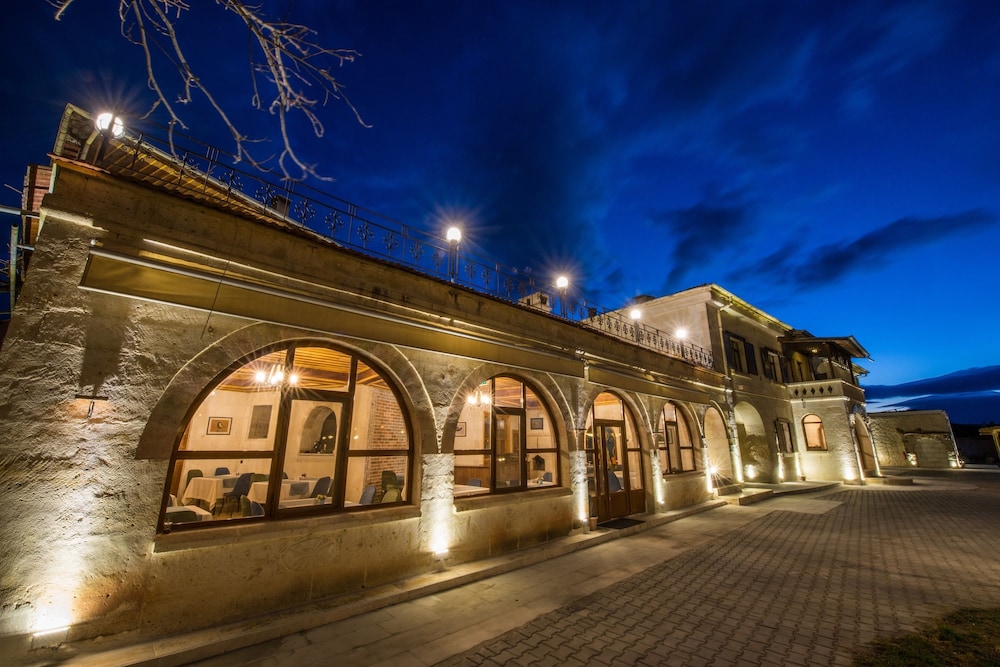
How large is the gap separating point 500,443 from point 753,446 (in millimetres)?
16052

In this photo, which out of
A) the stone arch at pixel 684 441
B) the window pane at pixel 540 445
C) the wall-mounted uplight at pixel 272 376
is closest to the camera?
the wall-mounted uplight at pixel 272 376

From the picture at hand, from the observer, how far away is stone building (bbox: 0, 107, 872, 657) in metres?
3.60

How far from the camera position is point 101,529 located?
3639 mm

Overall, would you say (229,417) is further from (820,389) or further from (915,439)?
(915,439)

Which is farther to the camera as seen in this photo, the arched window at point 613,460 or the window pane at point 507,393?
the arched window at point 613,460

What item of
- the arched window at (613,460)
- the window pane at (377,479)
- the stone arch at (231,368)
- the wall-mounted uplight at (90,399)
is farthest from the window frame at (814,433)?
the wall-mounted uplight at (90,399)

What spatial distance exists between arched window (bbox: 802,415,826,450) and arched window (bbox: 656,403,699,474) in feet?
38.2

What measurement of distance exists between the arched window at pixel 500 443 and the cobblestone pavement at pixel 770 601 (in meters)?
2.59

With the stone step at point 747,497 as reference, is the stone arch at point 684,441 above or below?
above

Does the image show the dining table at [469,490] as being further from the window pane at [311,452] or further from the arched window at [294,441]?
the window pane at [311,452]

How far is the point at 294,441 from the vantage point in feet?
24.2

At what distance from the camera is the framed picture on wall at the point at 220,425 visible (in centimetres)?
843

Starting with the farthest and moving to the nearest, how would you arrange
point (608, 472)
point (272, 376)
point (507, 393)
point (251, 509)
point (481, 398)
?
point (608, 472) < point (507, 393) < point (481, 398) < point (272, 376) < point (251, 509)

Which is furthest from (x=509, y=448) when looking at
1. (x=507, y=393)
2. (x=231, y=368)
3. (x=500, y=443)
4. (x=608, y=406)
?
(x=231, y=368)
